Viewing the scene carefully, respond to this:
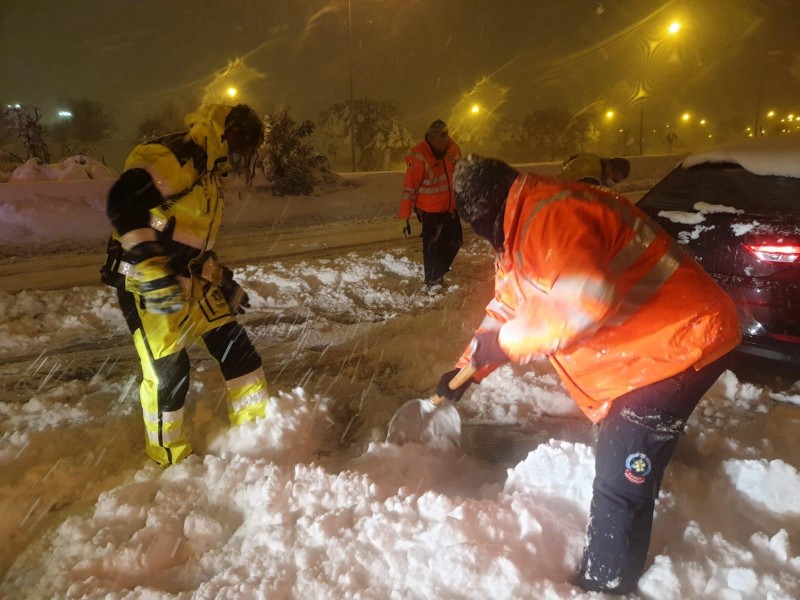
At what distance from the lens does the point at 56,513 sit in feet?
7.99

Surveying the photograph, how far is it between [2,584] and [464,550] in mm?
1851

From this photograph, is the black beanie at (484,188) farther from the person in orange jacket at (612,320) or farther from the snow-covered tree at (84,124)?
the snow-covered tree at (84,124)

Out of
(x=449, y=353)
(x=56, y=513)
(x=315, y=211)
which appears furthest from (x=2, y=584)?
(x=315, y=211)

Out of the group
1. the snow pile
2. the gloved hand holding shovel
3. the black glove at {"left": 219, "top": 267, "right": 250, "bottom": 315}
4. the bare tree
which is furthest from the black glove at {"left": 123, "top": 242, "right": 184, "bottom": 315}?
the bare tree

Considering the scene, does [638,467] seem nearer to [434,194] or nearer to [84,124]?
[434,194]

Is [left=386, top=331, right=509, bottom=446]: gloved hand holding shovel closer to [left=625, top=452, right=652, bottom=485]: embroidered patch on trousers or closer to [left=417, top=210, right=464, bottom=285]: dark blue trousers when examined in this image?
[left=625, top=452, right=652, bottom=485]: embroidered patch on trousers

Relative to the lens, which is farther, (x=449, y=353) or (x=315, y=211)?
(x=315, y=211)

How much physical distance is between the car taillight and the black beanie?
1.99 meters

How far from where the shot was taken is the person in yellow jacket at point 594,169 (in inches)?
200

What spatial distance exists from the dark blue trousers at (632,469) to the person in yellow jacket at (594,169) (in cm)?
367

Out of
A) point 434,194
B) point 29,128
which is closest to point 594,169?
point 434,194

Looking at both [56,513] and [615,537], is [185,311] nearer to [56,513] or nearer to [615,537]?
[56,513]

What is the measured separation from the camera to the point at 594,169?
16.8 ft

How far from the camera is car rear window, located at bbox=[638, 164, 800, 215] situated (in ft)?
10.0
